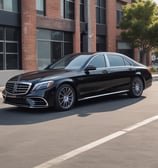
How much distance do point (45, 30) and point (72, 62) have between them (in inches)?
567

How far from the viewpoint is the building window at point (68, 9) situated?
2845 centimetres

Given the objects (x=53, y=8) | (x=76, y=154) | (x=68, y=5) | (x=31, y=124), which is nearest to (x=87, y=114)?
(x=31, y=124)

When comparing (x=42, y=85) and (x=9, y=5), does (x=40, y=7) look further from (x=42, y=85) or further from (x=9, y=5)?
(x=42, y=85)

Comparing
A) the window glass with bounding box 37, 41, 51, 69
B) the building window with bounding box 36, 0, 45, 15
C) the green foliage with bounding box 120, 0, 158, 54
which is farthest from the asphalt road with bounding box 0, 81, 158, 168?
the green foliage with bounding box 120, 0, 158, 54

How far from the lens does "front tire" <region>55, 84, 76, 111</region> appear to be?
11172mm

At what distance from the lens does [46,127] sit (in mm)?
8992

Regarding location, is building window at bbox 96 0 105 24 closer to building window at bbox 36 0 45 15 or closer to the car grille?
building window at bbox 36 0 45 15

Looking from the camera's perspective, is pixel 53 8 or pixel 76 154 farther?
pixel 53 8

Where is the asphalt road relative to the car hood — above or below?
below

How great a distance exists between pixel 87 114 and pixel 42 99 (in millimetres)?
1186

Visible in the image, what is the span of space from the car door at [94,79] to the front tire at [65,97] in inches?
13.3

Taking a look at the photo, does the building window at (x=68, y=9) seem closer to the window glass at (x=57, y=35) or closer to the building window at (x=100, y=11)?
the window glass at (x=57, y=35)

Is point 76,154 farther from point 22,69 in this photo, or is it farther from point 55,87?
point 22,69

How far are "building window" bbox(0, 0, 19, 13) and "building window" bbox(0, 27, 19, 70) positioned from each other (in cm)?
104
